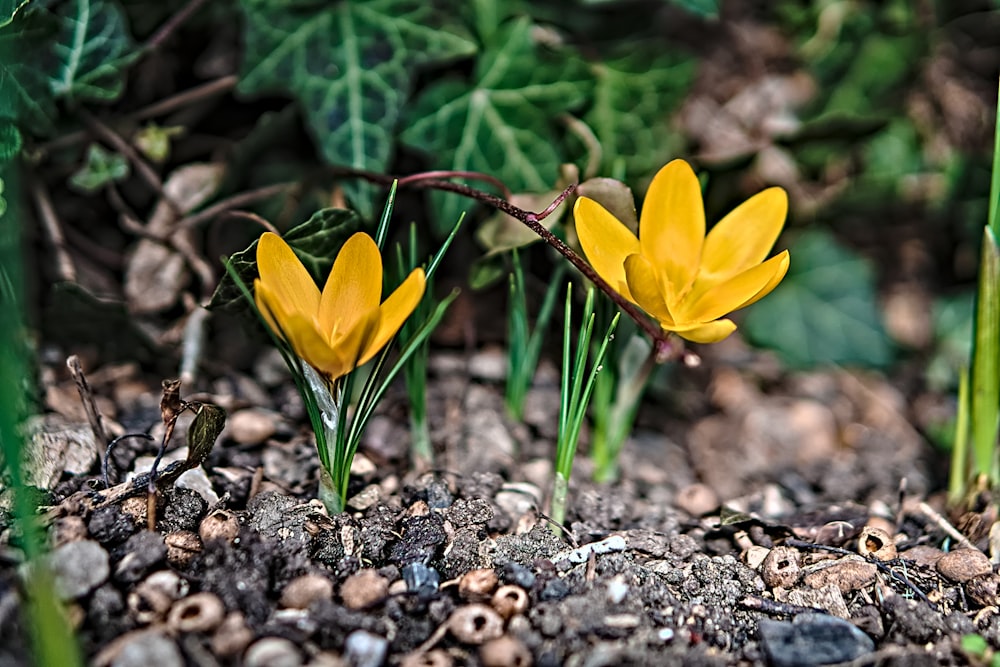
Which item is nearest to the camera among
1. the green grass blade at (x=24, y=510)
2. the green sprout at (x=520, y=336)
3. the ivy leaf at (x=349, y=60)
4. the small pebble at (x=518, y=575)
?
the green grass blade at (x=24, y=510)

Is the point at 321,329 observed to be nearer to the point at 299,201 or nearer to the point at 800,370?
the point at 299,201

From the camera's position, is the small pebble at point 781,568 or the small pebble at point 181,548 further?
the small pebble at point 781,568

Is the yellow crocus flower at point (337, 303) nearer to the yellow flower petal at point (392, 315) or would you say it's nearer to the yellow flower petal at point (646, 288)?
the yellow flower petal at point (392, 315)

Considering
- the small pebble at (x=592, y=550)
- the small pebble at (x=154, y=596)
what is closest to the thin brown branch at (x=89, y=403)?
the small pebble at (x=154, y=596)

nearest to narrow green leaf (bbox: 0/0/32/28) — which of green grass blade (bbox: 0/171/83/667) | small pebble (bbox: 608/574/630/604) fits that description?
green grass blade (bbox: 0/171/83/667)

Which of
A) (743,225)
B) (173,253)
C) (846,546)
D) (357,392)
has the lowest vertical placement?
(846,546)

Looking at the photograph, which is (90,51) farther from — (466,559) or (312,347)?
(466,559)

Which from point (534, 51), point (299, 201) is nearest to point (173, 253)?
point (299, 201)

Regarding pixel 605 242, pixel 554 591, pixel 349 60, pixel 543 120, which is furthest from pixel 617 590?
pixel 349 60
